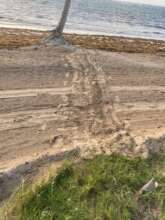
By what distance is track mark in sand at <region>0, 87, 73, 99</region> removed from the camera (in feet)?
33.6

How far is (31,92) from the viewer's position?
10.7 metres

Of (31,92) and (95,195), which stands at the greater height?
(95,195)

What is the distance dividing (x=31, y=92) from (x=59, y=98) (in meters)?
0.69

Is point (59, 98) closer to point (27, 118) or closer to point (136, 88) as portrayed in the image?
point (27, 118)

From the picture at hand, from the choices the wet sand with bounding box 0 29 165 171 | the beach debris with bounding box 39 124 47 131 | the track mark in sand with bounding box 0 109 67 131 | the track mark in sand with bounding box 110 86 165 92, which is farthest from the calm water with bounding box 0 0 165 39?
the beach debris with bounding box 39 124 47 131

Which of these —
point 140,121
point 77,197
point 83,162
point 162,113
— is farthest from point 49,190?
point 162,113

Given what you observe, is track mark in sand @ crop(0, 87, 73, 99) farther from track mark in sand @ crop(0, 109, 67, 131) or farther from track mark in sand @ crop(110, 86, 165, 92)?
track mark in sand @ crop(110, 86, 165, 92)

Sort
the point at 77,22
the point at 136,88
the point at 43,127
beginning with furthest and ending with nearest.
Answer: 1. the point at 77,22
2. the point at 136,88
3. the point at 43,127

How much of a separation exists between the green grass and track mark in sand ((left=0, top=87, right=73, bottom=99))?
3.92 meters

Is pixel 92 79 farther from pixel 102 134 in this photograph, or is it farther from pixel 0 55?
pixel 102 134

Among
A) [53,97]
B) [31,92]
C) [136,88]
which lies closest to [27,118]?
[53,97]

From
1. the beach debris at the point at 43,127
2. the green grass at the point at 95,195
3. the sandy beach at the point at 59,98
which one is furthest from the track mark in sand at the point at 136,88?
the green grass at the point at 95,195

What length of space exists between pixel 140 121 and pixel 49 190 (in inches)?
162

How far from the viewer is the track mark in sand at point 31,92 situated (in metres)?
10.3
